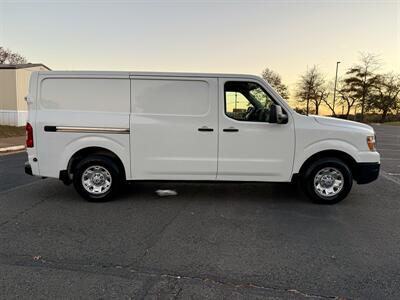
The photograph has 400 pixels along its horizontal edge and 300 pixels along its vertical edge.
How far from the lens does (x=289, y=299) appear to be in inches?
118

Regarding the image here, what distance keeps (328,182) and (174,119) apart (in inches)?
113

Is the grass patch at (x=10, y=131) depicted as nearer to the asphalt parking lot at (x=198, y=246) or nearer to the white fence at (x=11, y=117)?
the white fence at (x=11, y=117)

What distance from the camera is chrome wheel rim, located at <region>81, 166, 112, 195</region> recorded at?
5.93m

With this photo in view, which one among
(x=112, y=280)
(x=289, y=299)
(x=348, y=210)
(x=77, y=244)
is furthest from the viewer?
(x=348, y=210)

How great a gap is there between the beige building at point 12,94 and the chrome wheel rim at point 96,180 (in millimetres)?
18755

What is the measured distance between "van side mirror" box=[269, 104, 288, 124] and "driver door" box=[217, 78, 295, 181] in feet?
0.39

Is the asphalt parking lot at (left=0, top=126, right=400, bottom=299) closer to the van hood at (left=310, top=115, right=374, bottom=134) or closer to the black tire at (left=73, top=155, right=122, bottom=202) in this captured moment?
the black tire at (left=73, top=155, right=122, bottom=202)

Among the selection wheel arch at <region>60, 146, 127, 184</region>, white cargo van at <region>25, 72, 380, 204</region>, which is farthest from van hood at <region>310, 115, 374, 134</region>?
wheel arch at <region>60, 146, 127, 184</region>

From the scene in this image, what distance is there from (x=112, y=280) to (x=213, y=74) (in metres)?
3.79

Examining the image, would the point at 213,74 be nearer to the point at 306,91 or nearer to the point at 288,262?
the point at 288,262

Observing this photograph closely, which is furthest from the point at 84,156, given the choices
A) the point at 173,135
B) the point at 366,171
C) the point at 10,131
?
the point at 10,131

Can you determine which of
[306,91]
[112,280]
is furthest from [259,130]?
[306,91]

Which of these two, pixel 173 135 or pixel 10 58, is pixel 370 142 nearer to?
pixel 173 135

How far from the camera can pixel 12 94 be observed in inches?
857
